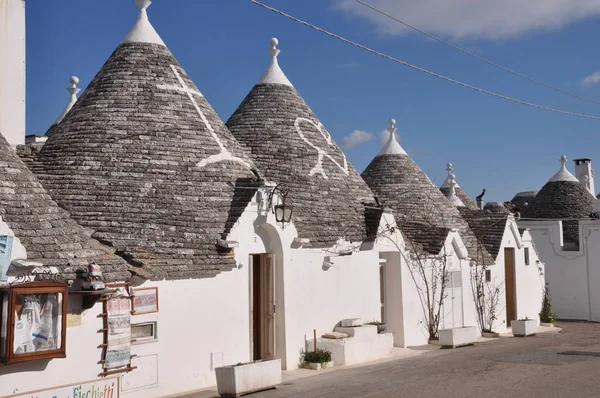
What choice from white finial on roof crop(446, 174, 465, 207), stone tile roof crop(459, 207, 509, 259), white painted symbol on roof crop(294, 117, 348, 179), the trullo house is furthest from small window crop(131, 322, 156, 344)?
white finial on roof crop(446, 174, 465, 207)

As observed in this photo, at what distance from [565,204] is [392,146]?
10.4 metres

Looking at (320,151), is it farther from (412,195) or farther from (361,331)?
(412,195)

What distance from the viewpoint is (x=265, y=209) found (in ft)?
42.3

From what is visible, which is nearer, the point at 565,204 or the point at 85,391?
the point at 85,391

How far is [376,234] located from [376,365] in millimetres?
3344

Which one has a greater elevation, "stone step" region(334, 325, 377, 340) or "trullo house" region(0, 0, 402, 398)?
"trullo house" region(0, 0, 402, 398)

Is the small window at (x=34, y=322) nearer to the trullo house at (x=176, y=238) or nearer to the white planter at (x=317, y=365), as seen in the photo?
the trullo house at (x=176, y=238)

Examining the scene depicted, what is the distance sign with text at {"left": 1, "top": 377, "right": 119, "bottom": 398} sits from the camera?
8.43 meters

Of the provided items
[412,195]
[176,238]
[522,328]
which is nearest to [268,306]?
[176,238]

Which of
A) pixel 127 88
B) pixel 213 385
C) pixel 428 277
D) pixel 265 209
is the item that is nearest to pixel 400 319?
pixel 428 277

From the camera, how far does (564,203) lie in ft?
93.6

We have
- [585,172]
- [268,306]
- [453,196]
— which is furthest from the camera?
[585,172]

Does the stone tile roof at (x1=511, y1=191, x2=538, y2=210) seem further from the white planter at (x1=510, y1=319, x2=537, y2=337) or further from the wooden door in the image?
the wooden door

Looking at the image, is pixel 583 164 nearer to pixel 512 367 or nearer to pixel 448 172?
pixel 448 172
